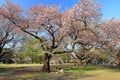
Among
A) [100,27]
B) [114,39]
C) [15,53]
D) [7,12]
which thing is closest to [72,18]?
[100,27]

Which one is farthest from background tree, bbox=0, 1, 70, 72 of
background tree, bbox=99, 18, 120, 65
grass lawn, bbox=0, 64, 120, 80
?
background tree, bbox=99, 18, 120, 65

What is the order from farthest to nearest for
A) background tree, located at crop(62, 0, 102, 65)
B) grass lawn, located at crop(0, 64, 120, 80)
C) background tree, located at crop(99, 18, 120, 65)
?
1. background tree, located at crop(99, 18, 120, 65)
2. background tree, located at crop(62, 0, 102, 65)
3. grass lawn, located at crop(0, 64, 120, 80)

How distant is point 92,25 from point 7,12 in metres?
11.9

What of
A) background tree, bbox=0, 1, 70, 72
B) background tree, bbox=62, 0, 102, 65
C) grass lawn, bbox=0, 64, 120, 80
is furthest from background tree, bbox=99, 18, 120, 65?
background tree, bbox=0, 1, 70, 72

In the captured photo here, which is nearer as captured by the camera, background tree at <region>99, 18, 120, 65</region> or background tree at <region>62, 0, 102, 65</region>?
background tree at <region>62, 0, 102, 65</region>

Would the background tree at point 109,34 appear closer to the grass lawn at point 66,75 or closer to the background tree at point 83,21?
the background tree at point 83,21

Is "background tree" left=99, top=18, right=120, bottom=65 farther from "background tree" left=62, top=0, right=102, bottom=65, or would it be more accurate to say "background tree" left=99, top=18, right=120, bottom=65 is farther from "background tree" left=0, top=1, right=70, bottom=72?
"background tree" left=0, top=1, right=70, bottom=72

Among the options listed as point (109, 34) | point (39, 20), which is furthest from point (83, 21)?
point (39, 20)

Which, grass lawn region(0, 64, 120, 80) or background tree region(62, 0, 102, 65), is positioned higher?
background tree region(62, 0, 102, 65)

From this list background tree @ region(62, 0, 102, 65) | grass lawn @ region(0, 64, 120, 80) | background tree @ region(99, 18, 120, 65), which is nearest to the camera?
grass lawn @ region(0, 64, 120, 80)

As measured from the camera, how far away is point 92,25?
103ft

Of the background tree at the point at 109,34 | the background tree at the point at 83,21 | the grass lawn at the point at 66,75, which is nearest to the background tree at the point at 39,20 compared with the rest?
the background tree at the point at 83,21

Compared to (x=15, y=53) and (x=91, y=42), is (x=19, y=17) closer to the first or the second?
(x=91, y=42)

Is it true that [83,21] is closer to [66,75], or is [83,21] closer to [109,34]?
[109,34]
